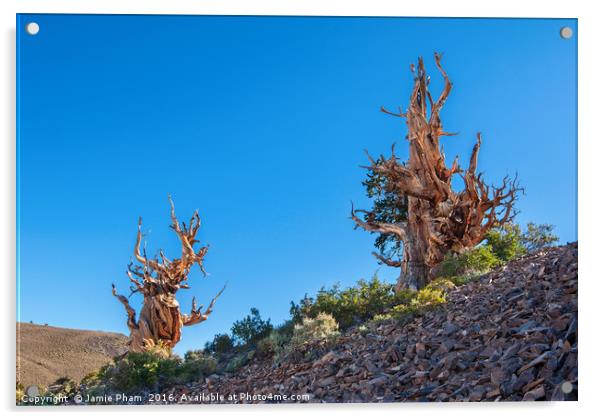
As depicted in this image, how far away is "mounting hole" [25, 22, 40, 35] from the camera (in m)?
5.07

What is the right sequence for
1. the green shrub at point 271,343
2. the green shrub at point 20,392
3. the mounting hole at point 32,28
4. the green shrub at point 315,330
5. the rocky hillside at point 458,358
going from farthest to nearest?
1. the green shrub at point 271,343
2. the green shrub at point 315,330
3. the mounting hole at point 32,28
4. the green shrub at point 20,392
5. the rocky hillside at point 458,358

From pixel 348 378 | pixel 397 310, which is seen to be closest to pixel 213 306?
pixel 397 310

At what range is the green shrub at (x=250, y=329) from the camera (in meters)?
6.63

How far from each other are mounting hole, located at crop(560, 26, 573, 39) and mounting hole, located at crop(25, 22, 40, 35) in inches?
173

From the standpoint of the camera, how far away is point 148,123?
621 cm

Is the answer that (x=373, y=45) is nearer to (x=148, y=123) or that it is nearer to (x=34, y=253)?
(x=148, y=123)

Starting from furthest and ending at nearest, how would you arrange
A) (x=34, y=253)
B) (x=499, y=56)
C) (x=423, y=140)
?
1. (x=423, y=140)
2. (x=499, y=56)
3. (x=34, y=253)

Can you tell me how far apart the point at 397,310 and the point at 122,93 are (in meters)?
3.47

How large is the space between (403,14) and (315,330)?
10.3 ft

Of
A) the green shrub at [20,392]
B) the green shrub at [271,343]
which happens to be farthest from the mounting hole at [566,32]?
the green shrub at [20,392]

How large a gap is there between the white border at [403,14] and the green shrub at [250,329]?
1.91m

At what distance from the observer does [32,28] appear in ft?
16.7

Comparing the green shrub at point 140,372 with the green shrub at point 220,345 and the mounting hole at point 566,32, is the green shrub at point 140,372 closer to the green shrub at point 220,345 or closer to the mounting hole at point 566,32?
the green shrub at point 220,345

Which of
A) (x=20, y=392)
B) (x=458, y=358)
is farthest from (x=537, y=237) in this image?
(x=20, y=392)
